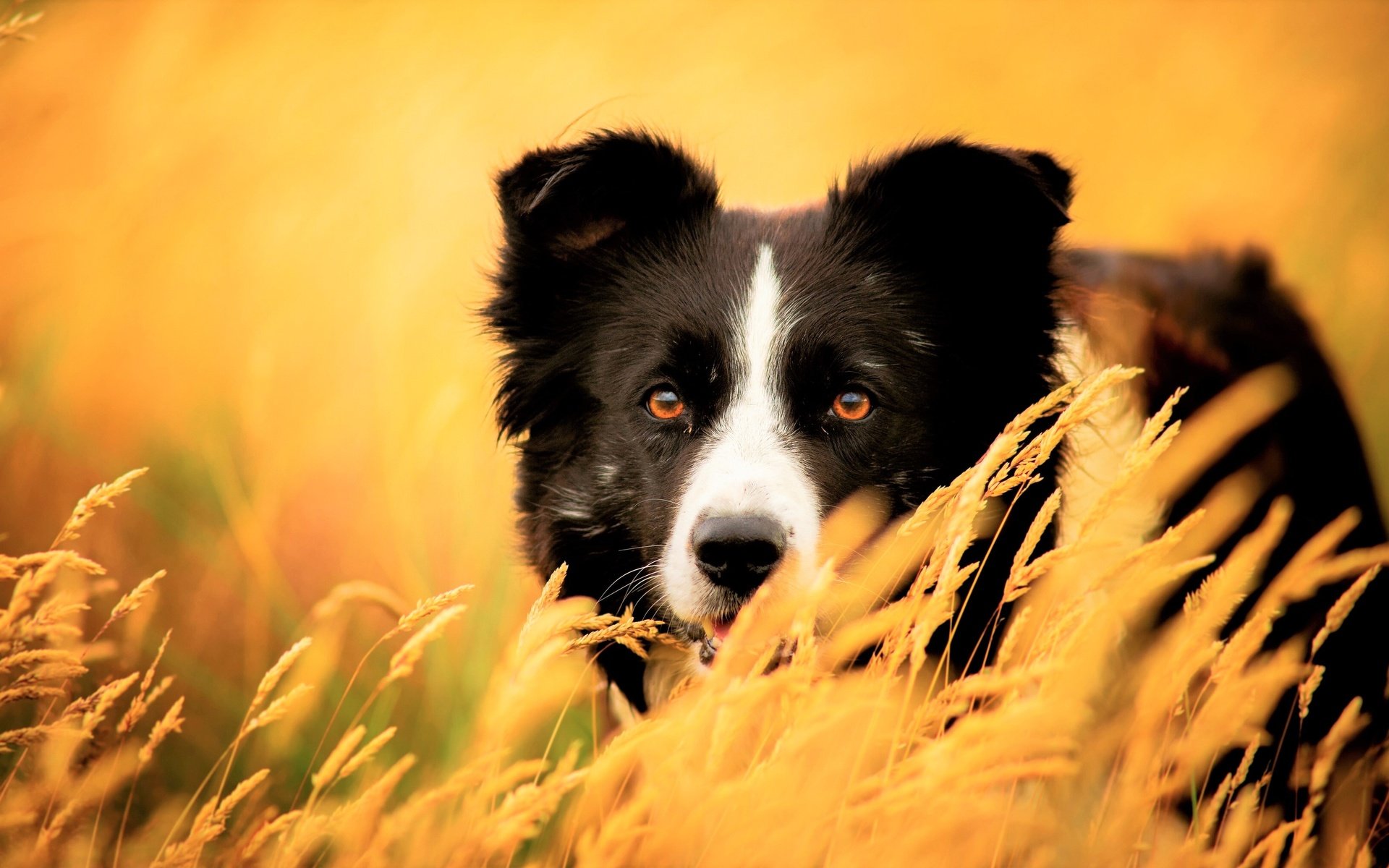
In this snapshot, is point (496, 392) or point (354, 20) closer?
point (496, 392)

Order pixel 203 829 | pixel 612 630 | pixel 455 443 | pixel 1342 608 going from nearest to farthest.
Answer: pixel 203 829 < pixel 612 630 < pixel 1342 608 < pixel 455 443

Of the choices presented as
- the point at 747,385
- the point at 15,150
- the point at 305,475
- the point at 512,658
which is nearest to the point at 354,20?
the point at 15,150

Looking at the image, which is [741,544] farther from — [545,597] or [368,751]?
[368,751]

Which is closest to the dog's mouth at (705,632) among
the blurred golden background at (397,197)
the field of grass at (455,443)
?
the field of grass at (455,443)

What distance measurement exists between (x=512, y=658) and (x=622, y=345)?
1452mm

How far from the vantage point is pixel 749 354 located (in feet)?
9.40

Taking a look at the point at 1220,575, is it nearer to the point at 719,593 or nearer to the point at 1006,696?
the point at 1006,696

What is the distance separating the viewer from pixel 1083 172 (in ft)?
24.8

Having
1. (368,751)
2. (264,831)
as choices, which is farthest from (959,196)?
(264,831)

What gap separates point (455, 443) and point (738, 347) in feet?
8.47

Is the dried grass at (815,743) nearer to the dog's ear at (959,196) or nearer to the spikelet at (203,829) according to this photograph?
the spikelet at (203,829)

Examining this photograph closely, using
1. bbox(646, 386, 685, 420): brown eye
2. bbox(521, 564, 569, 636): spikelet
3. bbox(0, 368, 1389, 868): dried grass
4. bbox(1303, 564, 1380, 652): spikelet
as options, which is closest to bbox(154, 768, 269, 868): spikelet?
bbox(0, 368, 1389, 868): dried grass

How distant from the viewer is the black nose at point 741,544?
248cm

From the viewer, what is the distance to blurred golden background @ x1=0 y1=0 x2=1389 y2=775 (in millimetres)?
4078
